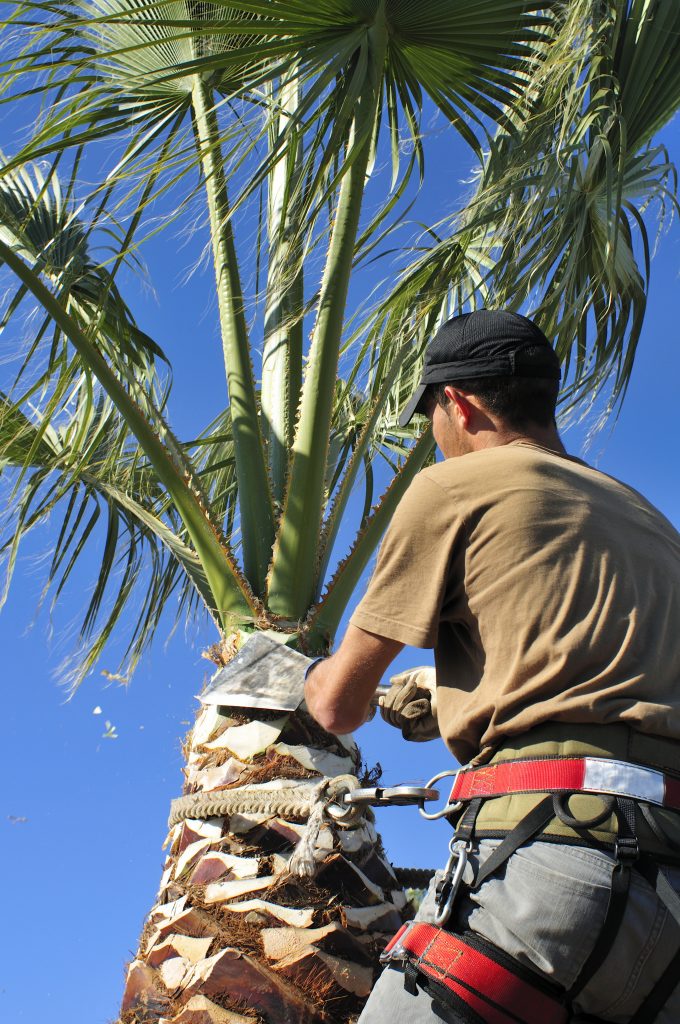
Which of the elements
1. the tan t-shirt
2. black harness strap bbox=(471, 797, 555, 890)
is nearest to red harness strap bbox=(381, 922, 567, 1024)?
black harness strap bbox=(471, 797, 555, 890)

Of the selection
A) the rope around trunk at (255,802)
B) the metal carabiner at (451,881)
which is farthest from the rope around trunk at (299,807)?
the metal carabiner at (451,881)

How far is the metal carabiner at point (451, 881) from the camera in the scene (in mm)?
1804

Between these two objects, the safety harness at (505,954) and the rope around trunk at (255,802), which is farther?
the rope around trunk at (255,802)

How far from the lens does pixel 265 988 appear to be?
8.80 feet

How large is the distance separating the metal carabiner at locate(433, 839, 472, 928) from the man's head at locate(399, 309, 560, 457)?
847 millimetres

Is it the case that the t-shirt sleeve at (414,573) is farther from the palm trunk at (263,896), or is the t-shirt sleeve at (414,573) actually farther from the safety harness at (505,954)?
the palm trunk at (263,896)

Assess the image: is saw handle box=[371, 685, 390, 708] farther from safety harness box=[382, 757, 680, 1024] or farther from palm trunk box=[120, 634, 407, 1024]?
safety harness box=[382, 757, 680, 1024]

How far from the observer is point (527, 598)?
1889 millimetres

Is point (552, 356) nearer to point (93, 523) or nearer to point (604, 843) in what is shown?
point (604, 843)

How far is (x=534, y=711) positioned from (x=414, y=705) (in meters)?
0.71

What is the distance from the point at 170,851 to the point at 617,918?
1.92 meters

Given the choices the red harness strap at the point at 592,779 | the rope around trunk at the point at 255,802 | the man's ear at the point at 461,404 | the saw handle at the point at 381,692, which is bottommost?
the red harness strap at the point at 592,779

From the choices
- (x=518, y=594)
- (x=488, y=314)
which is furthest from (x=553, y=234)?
(x=518, y=594)

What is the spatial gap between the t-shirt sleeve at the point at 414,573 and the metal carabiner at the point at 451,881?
384mm
